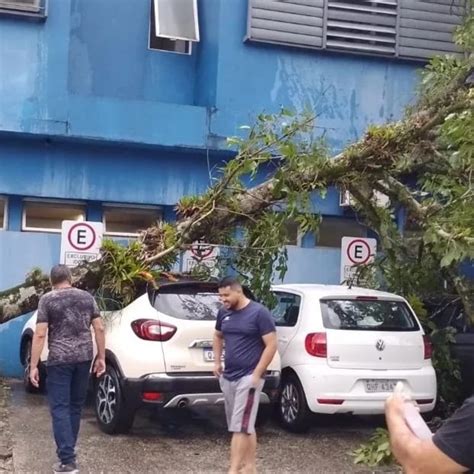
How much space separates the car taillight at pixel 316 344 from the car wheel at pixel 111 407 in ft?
6.32

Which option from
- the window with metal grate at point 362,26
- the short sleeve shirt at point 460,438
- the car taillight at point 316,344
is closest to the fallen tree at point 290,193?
the car taillight at point 316,344

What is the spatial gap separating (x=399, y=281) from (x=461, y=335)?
1078 millimetres

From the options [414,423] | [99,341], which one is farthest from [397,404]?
[99,341]

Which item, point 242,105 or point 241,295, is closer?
point 241,295

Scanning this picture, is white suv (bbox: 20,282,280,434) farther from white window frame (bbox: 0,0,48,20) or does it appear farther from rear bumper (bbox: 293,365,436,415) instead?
white window frame (bbox: 0,0,48,20)

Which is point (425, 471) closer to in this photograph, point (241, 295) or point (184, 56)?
point (241, 295)

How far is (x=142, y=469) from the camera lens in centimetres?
760

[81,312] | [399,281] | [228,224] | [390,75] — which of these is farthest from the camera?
[390,75]

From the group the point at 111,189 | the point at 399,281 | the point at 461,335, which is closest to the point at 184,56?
the point at 111,189

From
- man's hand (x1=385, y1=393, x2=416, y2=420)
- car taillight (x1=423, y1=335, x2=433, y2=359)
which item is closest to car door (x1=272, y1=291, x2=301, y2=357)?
car taillight (x1=423, y1=335, x2=433, y2=359)

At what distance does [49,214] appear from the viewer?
43.6ft

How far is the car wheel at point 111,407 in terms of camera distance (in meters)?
8.48

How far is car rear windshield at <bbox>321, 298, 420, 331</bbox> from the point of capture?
9.06 metres

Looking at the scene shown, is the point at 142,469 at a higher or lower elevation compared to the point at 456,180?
lower
